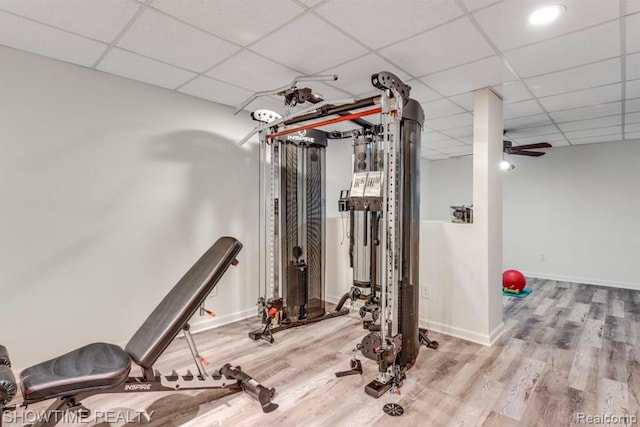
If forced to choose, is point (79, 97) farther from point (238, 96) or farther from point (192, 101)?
point (238, 96)

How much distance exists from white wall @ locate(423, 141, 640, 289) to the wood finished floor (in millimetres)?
2177

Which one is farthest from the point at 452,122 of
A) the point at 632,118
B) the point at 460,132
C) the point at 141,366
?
the point at 141,366

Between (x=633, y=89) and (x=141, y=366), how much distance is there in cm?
437

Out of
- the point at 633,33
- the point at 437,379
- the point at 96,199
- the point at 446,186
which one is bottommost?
the point at 437,379

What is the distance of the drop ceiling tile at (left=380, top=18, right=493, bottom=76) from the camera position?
2.06 metres

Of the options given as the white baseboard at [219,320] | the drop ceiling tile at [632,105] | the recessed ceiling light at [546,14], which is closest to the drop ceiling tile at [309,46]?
the recessed ceiling light at [546,14]

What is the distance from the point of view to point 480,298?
3076mm

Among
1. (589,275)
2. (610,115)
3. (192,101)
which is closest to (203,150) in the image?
(192,101)

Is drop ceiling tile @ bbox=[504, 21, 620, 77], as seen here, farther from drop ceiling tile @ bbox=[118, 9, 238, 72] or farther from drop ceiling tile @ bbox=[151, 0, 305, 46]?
drop ceiling tile @ bbox=[118, 9, 238, 72]

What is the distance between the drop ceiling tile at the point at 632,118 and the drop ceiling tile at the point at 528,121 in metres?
0.75

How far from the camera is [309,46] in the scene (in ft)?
7.43

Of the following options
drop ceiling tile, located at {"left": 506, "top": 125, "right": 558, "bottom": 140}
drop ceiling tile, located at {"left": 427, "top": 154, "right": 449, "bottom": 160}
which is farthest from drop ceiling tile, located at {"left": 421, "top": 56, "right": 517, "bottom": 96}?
drop ceiling tile, located at {"left": 427, "top": 154, "right": 449, "bottom": 160}

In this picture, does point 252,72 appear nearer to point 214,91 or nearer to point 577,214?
point 214,91

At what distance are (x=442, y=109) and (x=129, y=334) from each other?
149 inches
